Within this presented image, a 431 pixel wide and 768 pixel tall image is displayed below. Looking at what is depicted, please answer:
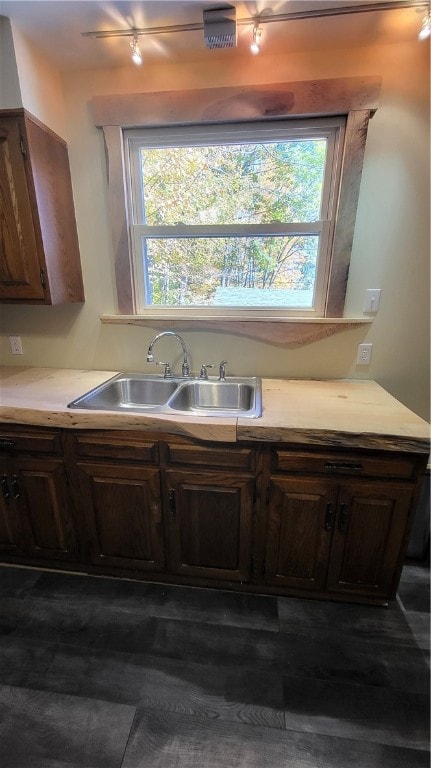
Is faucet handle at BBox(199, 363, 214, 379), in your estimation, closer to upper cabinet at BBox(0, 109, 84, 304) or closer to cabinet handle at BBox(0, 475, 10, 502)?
upper cabinet at BBox(0, 109, 84, 304)

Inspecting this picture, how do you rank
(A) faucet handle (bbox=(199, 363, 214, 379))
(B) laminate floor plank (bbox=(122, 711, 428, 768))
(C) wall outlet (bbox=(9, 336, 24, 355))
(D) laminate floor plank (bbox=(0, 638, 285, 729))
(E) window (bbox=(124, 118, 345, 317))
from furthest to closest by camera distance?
(C) wall outlet (bbox=(9, 336, 24, 355)) < (A) faucet handle (bbox=(199, 363, 214, 379)) < (E) window (bbox=(124, 118, 345, 317)) < (D) laminate floor plank (bbox=(0, 638, 285, 729)) < (B) laminate floor plank (bbox=(122, 711, 428, 768))

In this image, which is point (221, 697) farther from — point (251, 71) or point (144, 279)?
point (251, 71)

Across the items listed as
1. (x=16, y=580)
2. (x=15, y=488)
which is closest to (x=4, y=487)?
(x=15, y=488)

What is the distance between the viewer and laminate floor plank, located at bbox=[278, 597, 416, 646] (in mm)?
1415

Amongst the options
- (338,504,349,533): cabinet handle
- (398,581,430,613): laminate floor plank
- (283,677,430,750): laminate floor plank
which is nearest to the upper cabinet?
(338,504,349,533): cabinet handle

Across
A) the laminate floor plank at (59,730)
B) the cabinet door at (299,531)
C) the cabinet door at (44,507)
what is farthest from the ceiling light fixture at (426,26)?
the laminate floor plank at (59,730)

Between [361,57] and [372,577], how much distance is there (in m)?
2.38

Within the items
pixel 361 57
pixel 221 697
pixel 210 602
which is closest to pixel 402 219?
pixel 361 57

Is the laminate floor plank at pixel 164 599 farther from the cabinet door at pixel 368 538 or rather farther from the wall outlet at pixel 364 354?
the wall outlet at pixel 364 354

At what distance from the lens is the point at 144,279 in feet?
6.31

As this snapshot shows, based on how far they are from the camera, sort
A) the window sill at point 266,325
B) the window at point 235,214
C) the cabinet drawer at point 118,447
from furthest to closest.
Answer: the window sill at point 266,325 < the window at point 235,214 < the cabinet drawer at point 118,447

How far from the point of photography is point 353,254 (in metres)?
1.71

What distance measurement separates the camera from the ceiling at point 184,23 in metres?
1.27

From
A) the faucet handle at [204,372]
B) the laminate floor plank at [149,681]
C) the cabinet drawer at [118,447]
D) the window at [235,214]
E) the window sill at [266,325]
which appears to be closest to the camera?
the laminate floor plank at [149,681]
